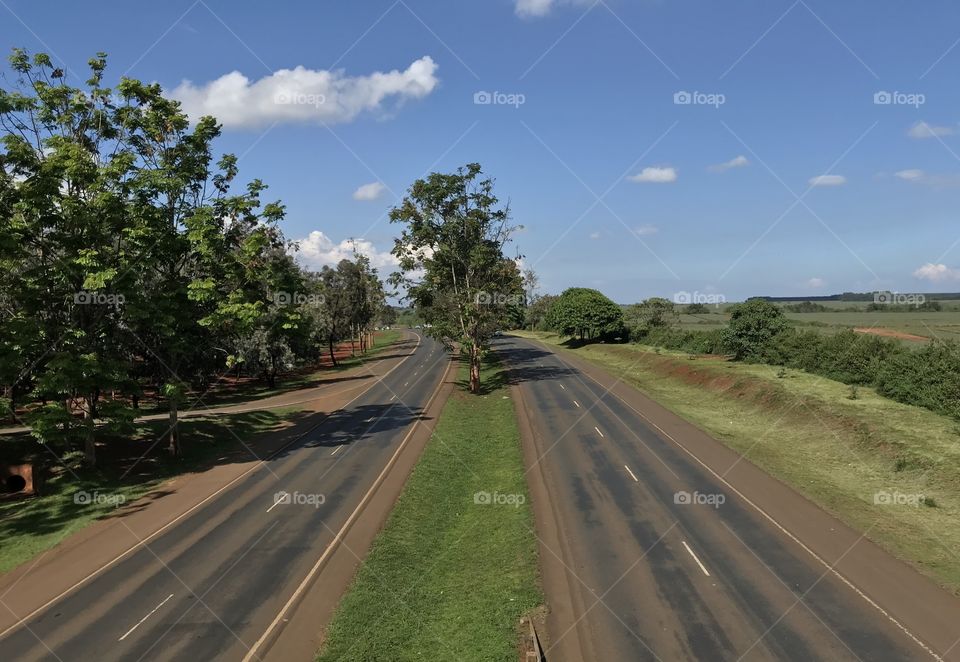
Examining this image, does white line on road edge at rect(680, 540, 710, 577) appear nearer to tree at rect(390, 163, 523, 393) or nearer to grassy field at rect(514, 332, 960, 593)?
grassy field at rect(514, 332, 960, 593)

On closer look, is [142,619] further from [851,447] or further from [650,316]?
[650,316]

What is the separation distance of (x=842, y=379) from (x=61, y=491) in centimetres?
5317

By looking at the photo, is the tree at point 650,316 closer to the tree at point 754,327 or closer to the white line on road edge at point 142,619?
the tree at point 754,327

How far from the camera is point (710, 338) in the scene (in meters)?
79.2

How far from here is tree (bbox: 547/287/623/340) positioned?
103 m

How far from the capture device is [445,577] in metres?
19.5

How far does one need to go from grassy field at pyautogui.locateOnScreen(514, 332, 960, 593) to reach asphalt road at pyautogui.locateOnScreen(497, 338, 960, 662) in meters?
1.79

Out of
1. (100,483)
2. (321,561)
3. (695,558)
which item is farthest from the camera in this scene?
(100,483)

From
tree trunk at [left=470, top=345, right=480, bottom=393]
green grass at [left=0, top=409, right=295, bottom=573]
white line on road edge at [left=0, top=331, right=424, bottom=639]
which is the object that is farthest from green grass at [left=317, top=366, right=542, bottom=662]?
tree trunk at [left=470, top=345, right=480, bottom=393]

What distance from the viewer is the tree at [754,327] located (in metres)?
64.3

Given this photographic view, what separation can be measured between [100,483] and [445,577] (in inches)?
800

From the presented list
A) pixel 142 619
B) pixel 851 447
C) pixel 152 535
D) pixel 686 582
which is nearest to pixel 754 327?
pixel 851 447

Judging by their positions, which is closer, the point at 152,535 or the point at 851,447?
the point at 152,535

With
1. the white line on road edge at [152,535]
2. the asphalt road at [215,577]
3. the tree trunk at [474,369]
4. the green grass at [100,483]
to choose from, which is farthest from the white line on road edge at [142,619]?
the tree trunk at [474,369]
